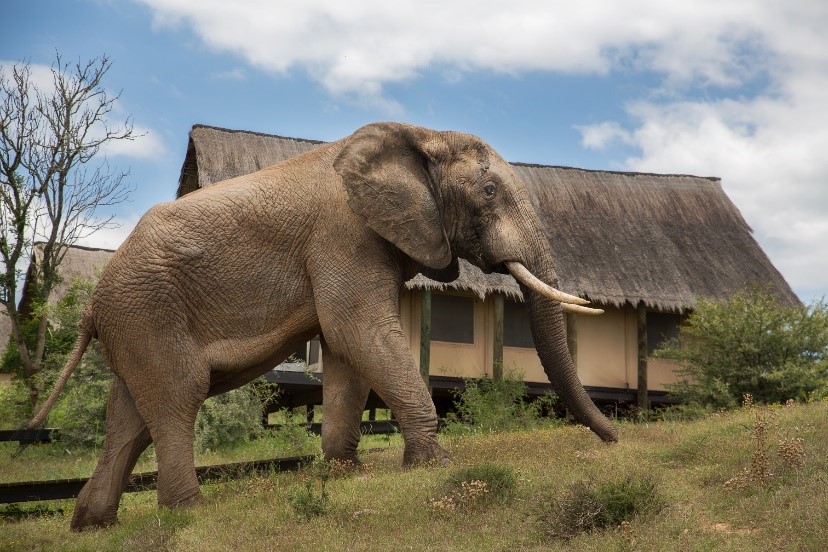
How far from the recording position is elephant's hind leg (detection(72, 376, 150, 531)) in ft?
29.8

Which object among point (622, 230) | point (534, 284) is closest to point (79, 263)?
point (622, 230)

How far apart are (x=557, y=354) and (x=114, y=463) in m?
4.23

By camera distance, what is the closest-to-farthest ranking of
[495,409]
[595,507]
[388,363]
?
[595,507]
[388,363]
[495,409]

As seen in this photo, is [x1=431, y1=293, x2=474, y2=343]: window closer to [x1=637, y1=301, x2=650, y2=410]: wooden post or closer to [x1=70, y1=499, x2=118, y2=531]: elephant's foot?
[x1=637, y1=301, x2=650, y2=410]: wooden post

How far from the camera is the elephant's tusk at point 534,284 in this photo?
8836 mm

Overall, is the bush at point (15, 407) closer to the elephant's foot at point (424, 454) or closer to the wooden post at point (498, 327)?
the wooden post at point (498, 327)

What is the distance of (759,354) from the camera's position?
16.5m

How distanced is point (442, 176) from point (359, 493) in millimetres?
2934

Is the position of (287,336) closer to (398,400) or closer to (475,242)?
(398,400)

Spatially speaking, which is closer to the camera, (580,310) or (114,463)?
(580,310)

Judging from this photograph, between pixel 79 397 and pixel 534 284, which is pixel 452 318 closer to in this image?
pixel 79 397

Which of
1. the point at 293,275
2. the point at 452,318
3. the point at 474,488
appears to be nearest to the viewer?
the point at 474,488

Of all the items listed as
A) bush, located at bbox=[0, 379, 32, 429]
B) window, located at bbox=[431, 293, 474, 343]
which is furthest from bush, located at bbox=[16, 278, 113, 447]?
window, located at bbox=[431, 293, 474, 343]

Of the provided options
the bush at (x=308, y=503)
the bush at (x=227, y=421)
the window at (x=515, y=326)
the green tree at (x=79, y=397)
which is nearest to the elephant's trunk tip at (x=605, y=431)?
the bush at (x=308, y=503)
